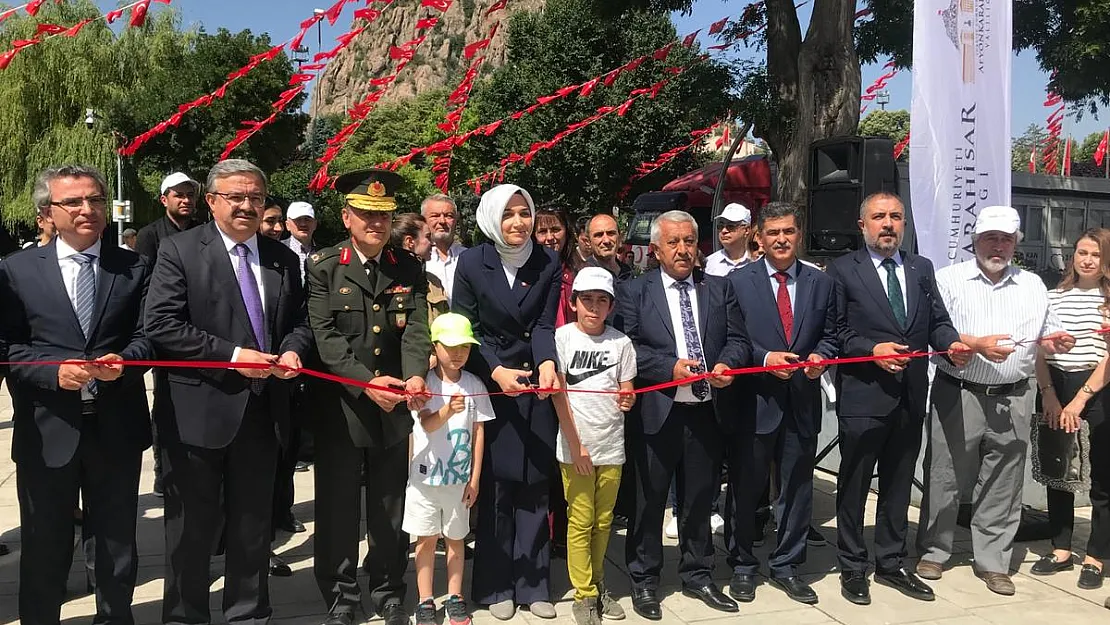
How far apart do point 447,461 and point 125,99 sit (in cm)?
2957

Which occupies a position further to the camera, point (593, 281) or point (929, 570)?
point (929, 570)

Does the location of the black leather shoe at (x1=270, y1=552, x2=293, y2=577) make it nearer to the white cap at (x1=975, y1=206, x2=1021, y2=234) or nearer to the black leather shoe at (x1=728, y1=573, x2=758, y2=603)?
the black leather shoe at (x1=728, y1=573, x2=758, y2=603)

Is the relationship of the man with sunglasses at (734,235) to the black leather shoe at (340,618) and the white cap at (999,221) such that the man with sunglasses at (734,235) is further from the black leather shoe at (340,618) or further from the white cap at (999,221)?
the black leather shoe at (340,618)

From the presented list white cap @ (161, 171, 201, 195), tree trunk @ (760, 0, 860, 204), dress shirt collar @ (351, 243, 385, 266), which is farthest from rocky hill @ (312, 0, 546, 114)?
dress shirt collar @ (351, 243, 385, 266)

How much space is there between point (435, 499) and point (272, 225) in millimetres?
2541

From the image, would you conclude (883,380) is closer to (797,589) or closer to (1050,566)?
(797,589)

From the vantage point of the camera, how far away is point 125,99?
28953 millimetres

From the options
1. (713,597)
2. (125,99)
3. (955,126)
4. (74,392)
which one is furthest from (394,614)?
(125,99)

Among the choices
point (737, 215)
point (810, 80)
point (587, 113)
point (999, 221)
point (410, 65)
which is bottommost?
point (999, 221)

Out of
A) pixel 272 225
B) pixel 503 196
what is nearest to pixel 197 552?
pixel 503 196

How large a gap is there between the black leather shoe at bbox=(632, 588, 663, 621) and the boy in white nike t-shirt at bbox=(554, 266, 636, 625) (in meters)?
0.12

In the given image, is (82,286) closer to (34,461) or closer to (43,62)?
(34,461)

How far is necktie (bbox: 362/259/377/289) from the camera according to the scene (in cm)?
403

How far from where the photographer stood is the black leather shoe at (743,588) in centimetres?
451
